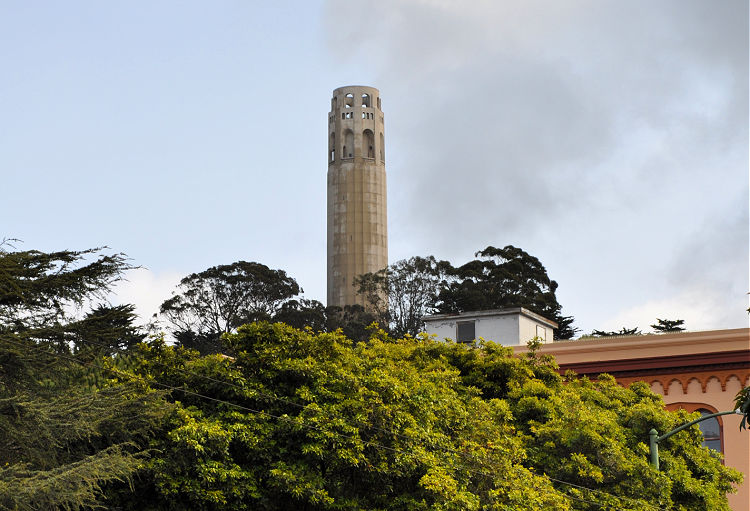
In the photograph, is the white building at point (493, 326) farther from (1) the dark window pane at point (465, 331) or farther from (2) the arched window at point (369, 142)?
(2) the arched window at point (369, 142)

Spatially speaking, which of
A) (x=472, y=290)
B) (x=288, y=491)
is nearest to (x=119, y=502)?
(x=288, y=491)

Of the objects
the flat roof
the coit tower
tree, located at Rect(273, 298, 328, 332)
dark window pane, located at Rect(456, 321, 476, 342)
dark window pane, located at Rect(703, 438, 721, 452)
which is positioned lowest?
dark window pane, located at Rect(703, 438, 721, 452)

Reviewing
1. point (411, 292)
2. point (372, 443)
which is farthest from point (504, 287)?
point (372, 443)

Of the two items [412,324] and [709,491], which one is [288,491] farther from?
[412,324]

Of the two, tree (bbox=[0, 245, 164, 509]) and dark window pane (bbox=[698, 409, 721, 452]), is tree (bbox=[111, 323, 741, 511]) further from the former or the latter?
dark window pane (bbox=[698, 409, 721, 452])

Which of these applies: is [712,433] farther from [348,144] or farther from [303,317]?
[348,144]

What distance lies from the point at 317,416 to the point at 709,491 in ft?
34.4

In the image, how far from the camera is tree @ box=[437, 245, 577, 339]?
7444cm

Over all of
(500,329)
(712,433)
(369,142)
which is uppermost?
(369,142)

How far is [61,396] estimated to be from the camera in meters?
20.3

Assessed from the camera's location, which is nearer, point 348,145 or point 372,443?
point 372,443

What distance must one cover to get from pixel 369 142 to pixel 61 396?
289 ft

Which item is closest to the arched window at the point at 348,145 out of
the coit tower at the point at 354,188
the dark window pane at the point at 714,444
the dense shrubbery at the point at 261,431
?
the coit tower at the point at 354,188

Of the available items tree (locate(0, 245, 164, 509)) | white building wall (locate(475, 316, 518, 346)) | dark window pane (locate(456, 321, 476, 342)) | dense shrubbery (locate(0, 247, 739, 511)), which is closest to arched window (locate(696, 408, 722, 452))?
dense shrubbery (locate(0, 247, 739, 511))
